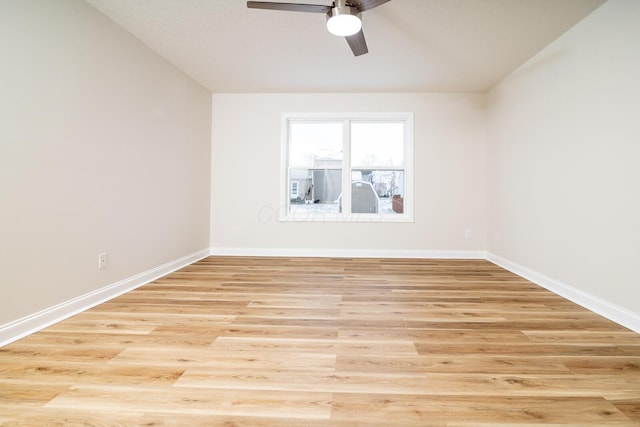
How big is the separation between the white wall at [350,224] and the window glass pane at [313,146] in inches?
10.3

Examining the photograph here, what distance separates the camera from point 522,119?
10.8 ft

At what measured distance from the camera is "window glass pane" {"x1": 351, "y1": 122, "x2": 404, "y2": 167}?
4.41 metres

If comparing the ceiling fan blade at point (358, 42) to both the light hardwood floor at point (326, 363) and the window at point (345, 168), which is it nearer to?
the window at point (345, 168)

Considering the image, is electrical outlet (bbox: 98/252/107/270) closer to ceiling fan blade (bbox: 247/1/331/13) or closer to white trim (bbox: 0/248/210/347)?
white trim (bbox: 0/248/210/347)

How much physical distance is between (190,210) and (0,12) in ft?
8.02

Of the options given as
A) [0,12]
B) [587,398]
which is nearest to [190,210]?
[0,12]

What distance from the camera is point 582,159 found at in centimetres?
246

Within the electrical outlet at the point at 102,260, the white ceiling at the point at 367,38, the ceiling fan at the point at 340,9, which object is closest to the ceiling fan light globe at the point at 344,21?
the ceiling fan at the point at 340,9

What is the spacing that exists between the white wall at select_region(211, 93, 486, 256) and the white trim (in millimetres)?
1412

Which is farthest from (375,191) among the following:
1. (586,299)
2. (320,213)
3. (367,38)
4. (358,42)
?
(586,299)

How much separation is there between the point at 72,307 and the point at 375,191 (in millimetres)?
3740

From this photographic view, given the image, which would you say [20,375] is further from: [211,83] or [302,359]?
[211,83]

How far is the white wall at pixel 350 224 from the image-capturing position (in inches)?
166

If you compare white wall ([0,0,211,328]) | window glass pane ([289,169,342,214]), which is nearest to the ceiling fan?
white wall ([0,0,211,328])
